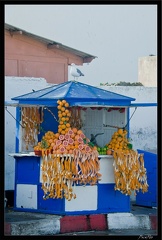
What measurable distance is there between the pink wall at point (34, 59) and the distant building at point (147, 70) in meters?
2.21

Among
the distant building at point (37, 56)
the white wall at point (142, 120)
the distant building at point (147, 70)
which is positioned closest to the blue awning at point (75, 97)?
the white wall at point (142, 120)

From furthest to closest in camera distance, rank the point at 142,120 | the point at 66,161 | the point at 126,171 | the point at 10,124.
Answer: the point at 142,120, the point at 10,124, the point at 126,171, the point at 66,161

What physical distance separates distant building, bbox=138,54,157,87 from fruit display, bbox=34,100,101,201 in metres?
8.93

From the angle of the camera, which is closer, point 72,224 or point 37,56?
point 72,224

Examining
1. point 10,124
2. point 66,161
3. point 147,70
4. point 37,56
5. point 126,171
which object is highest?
point 37,56

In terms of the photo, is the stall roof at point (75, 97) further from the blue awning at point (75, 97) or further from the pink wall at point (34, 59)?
the pink wall at point (34, 59)

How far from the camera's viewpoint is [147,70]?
20469 mm

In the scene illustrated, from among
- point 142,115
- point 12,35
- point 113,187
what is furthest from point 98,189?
point 12,35

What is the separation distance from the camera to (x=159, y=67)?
10.7 meters

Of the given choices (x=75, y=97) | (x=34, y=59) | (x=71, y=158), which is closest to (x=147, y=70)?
(x=34, y=59)

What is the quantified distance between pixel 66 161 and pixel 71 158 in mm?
90

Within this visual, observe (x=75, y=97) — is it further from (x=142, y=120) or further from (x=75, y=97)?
(x=142, y=120)

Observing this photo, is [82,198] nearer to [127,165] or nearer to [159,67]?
[127,165]

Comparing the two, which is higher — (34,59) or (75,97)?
(34,59)
